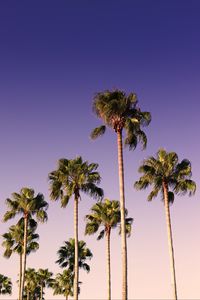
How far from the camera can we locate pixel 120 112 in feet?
96.2

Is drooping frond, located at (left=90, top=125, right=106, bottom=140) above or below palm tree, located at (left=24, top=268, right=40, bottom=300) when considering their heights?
above

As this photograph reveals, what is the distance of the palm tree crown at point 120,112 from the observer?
2922cm

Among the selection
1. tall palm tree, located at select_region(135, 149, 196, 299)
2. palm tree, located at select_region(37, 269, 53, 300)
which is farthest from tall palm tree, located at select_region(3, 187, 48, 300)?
palm tree, located at select_region(37, 269, 53, 300)

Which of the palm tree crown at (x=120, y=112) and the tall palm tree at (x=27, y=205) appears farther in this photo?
the tall palm tree at (x=27, y=205)

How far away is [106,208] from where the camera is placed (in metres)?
48.0

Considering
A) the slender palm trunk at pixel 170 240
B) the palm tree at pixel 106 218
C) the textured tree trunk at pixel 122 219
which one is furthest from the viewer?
the palm tree at pixel 106 218

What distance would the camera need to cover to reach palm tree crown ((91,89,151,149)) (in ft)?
95.9

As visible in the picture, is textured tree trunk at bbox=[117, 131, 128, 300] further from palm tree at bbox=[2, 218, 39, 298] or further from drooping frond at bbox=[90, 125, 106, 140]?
palm tree at bbox=[2, 218, 39, 298]

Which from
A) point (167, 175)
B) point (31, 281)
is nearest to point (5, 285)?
point (31, 281)

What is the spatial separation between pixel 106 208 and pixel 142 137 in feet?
61.6

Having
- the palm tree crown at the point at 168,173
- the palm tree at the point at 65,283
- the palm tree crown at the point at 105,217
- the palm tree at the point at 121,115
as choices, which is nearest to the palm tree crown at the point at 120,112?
the palm tree at the point at 121,115

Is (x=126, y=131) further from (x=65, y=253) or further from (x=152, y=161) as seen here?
(x=65, y=253)

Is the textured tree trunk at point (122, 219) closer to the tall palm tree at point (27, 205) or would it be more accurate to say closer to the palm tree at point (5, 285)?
the tall palm tree at point (27, 205)

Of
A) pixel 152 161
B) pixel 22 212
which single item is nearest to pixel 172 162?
pixel 152 161
